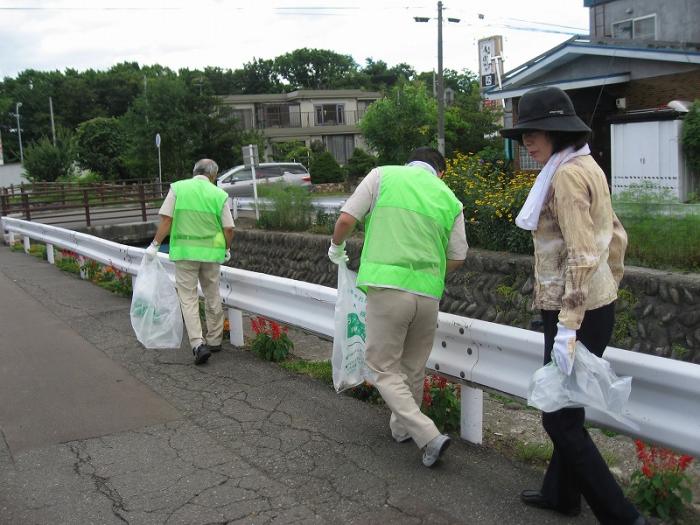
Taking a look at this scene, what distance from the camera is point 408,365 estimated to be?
14.2 ft

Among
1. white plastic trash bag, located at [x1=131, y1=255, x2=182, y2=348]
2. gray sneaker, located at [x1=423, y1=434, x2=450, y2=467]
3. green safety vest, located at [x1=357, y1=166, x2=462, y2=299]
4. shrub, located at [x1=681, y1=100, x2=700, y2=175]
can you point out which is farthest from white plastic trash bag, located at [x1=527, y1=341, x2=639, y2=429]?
shrub, located at [x1=681, y1=100, x2=700, y2=175]

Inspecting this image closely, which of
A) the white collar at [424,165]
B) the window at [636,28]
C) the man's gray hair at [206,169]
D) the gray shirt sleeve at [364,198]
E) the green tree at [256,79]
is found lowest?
the gray shirt sleeve at [364,198]

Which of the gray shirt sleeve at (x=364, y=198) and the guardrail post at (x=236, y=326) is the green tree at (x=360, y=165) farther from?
the gray shirt sleeve at (x=364, y=198)

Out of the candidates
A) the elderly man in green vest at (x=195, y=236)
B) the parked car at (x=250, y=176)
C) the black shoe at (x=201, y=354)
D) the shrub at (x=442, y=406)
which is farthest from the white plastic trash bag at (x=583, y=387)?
the parked car at (x=250, y=176)

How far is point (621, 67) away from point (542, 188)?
→ 17.0m

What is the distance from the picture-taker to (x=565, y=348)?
120 inches

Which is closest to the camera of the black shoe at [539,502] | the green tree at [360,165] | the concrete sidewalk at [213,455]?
the black shoe at [539,502]

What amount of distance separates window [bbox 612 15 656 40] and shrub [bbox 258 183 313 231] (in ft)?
37.9

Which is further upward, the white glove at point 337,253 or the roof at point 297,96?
the roof at point 297,96

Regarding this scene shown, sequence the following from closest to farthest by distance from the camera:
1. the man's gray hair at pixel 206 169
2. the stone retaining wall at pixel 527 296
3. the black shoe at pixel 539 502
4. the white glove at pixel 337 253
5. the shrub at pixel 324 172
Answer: the black shoe at pixel 539 502 < the white glove at pixel 337 253 < the man's gray hair at pixel 206 169 < the stone retaining wall at pixel 527 296 < the shrub at pixel 324 172

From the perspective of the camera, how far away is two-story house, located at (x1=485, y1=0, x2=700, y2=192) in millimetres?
17250

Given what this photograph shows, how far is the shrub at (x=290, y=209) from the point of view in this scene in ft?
53.9

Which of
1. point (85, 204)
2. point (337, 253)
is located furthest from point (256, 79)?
point (337, 253)

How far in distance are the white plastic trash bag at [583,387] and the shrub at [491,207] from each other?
6847mm
